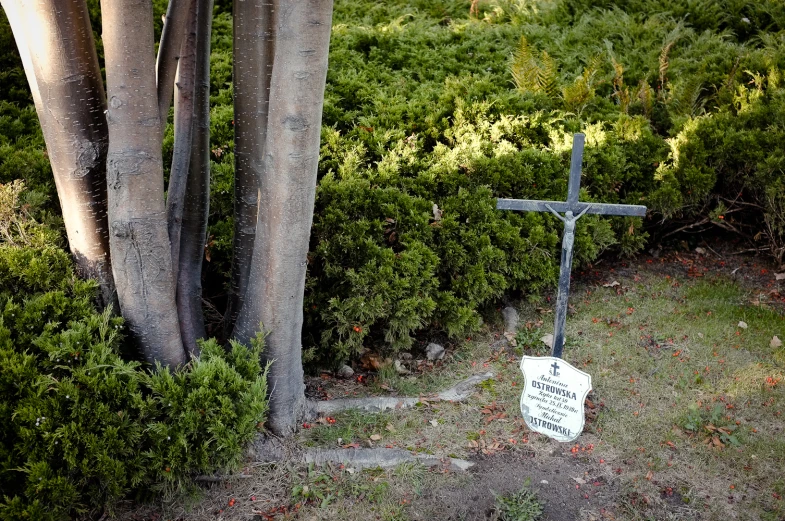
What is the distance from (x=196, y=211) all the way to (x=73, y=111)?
102 cm

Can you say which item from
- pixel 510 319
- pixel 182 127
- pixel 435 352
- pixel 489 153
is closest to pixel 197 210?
pixel 182 127

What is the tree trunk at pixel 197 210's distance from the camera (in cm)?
440

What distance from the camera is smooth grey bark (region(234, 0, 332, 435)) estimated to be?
139 inches

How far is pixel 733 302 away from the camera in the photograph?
20.0 feet

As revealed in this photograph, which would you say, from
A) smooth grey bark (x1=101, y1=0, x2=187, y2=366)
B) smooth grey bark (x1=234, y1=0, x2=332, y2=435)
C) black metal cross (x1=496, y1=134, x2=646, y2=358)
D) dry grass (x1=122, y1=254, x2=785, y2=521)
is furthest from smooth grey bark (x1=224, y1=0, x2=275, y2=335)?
black metal cross (x1=496, y1=134, x2=646, y2=358)

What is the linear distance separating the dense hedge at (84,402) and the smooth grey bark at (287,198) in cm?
27

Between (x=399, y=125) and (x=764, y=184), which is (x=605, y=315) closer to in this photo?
(x=764, y=184)

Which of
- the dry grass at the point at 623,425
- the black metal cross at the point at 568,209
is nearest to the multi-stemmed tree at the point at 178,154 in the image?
the dry grass at the point at 623,425

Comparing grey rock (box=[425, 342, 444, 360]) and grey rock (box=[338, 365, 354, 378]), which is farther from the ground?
grey rock (box=[425, 342, 444, 360])

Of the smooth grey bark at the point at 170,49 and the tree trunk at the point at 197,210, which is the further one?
the tree trunk at the point at 197,210

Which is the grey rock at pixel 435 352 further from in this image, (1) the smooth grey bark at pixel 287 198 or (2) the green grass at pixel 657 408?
(1) the smooth grey bark at pixel 287 198

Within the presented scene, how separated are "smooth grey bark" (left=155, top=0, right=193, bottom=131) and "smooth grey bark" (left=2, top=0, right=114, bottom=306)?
1.19 ft

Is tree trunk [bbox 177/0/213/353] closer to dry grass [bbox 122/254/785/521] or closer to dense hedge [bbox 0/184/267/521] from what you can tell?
dense hedge [bbox 0/184/267/521]

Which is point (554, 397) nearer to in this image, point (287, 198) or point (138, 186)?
point (287, 198)
